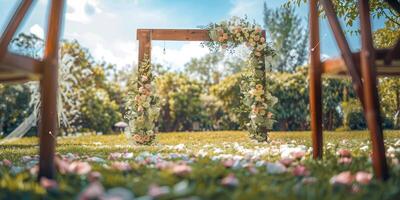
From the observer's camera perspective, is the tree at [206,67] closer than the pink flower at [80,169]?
No

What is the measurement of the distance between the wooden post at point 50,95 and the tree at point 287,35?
24.3 m

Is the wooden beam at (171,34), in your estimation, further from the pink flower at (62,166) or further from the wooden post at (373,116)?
the wooden post at (373,116)

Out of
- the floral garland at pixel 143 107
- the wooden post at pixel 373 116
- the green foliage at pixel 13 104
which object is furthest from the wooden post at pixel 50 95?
the green foliage at pixel 13 104

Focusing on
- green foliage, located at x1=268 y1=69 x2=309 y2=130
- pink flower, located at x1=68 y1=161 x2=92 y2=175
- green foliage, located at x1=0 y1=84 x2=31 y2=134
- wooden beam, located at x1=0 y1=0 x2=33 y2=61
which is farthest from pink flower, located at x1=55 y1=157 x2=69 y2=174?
green foliage, located at x1=268 y1=69 x2=309 y2=130

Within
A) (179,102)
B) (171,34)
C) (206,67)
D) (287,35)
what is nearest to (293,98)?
(179,102)

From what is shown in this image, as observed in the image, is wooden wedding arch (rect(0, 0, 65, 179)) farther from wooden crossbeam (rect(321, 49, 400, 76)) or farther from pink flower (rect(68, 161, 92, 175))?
wooden crossbeam (rect(321, 49, 400, 76))

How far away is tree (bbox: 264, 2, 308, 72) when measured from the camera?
86.3 ft

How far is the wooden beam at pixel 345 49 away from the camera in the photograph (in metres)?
2.41

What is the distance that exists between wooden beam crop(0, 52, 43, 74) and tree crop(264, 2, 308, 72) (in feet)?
80.3

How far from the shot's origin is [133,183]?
1847 millimetres

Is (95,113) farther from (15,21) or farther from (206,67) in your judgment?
(206,67)

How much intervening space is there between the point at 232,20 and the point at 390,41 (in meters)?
2.62

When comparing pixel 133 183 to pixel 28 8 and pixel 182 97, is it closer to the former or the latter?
pixel 28 8

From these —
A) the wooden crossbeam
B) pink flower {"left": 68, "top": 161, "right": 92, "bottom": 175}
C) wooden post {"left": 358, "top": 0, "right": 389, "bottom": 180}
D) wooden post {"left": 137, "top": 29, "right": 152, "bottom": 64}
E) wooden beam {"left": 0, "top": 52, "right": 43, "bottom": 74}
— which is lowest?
pink flower {"left": 68, "top": 161, "right": 92, "bottom": 175}
